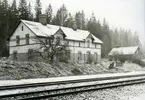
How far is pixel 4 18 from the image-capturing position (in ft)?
12.8

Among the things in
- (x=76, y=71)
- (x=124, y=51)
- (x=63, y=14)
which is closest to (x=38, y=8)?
(x=63, y=14)

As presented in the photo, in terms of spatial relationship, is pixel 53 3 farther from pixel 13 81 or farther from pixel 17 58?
pixel 13 81

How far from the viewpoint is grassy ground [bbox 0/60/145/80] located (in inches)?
176

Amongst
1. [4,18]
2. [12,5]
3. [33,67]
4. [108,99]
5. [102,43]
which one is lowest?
[108,99]

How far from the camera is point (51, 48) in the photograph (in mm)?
4836

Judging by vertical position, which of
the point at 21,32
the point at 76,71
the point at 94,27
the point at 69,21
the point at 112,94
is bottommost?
the point at 112,94

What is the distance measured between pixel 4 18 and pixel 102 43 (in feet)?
8.54

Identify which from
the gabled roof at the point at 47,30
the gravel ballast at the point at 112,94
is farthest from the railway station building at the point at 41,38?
the gravel ballast at the point at 112,94

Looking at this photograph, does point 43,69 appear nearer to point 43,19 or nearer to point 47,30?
point 47,30

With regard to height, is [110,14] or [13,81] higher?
[110,14]

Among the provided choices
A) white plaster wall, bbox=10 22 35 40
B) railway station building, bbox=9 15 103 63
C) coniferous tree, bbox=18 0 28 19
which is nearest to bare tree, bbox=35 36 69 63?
railway station building, bbox=9 15 103 63

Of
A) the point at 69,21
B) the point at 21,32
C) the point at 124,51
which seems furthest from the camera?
the point at 124,51

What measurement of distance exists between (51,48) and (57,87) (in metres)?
0.87

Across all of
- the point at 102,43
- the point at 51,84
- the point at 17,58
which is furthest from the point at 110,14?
the point at 17,58
